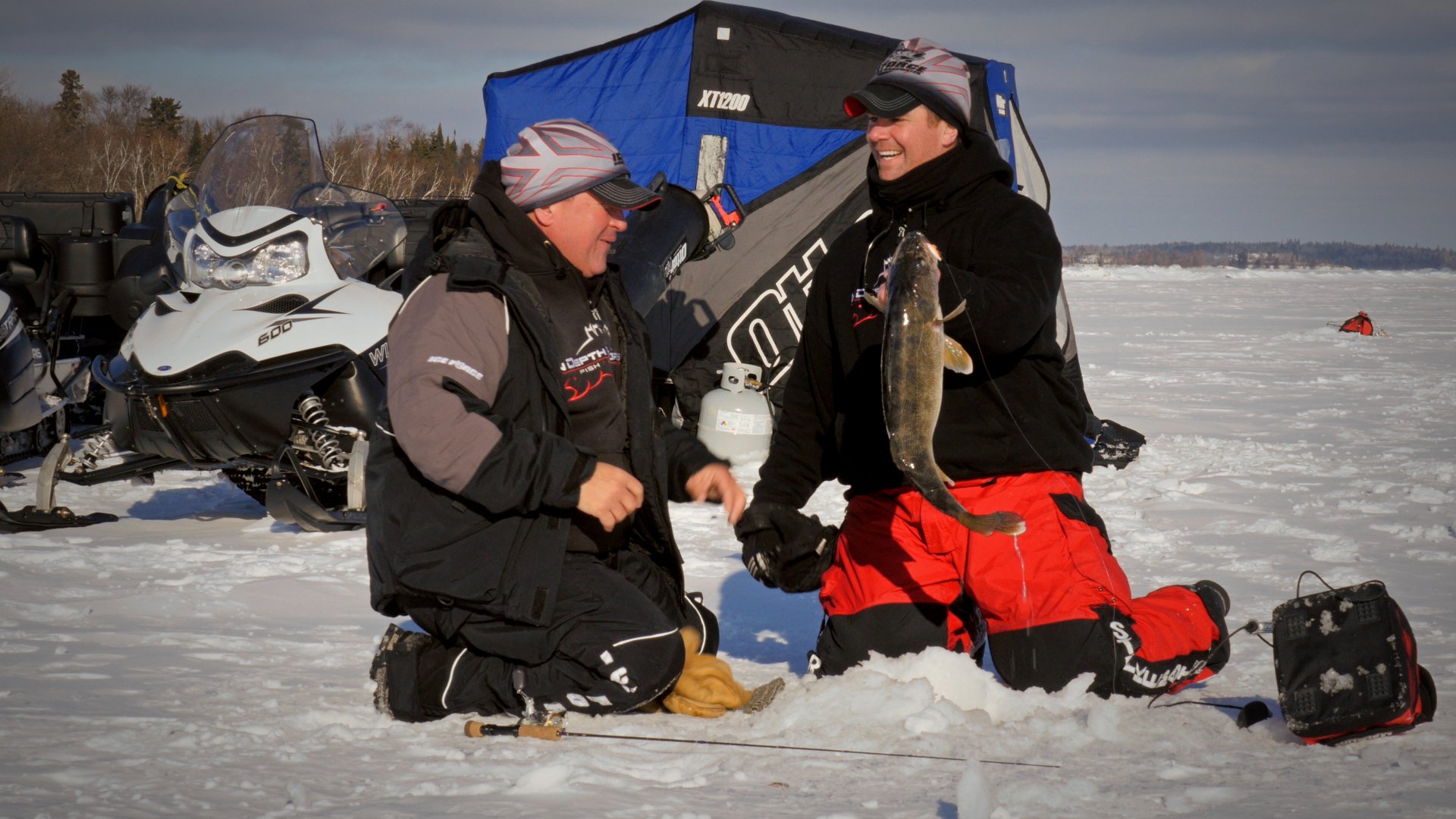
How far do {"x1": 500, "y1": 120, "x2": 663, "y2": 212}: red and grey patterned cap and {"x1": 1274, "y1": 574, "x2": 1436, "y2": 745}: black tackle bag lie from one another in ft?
7.09

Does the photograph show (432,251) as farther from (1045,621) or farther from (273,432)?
(273,432)

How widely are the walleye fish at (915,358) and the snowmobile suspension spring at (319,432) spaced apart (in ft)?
11.7

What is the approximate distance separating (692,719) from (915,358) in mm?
1256

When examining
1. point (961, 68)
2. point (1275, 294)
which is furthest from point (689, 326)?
point (1275, 294)

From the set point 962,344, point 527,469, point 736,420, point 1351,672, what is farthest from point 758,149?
point 1351,672

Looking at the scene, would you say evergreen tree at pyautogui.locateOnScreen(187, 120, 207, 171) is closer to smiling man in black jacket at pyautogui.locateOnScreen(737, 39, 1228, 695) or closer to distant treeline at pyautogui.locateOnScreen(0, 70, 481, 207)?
distant treeline at pyautogui.locateOnScreen(0, 70, 481, 207)

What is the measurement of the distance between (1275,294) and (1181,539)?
4268 centimetres

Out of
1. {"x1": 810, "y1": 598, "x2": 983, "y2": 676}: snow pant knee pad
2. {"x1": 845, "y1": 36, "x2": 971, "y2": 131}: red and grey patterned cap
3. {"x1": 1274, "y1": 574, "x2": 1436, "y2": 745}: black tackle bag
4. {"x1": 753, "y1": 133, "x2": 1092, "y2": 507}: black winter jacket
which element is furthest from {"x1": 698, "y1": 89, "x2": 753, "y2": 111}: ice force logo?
{"x1": 1274, "y1": 574, "x2": 1436, "y2": 745}: black tackle bag

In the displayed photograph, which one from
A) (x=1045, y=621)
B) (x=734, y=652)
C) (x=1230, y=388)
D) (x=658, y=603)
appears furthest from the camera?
(x=1230, y=388)

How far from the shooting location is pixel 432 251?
341cm

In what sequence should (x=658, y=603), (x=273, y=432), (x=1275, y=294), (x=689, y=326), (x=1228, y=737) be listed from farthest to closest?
(x=1275, y=294)
(x=689, y=326)
(x=273, y=432)
(x=658, y=603)
(x=1228, y=737)

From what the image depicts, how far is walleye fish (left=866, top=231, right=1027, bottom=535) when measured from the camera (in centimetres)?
272

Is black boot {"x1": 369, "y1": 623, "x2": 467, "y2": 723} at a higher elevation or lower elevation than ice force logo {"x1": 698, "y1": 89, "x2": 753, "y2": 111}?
lower

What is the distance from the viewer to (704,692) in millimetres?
3395
